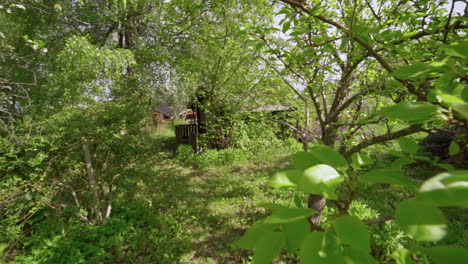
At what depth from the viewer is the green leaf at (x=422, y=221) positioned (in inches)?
12.1

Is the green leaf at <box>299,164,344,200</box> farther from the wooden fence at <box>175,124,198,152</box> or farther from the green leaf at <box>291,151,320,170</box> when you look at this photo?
the wooden fence at <box>175,124,198,152</box>

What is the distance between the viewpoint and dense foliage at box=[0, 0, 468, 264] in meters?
0.43

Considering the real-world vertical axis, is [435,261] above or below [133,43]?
below

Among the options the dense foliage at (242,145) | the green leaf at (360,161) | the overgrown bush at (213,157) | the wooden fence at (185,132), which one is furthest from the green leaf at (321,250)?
the wooden fence at (185,132)

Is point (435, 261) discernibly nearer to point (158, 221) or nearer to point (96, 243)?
point (96, 243)

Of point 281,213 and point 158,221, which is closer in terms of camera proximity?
point 281,213

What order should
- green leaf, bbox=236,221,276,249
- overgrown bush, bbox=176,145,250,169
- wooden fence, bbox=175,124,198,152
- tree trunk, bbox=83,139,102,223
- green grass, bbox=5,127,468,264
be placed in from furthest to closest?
wooden fence, bbox=175,124,198,152 < overgrown bush, bbox=176,145,250,169 < tree trunk, bbox=83,139,102,223 < green grass, bbox=5,127,468,264 < green leaf, bbox=236,221,276,249

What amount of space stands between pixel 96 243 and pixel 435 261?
433cm

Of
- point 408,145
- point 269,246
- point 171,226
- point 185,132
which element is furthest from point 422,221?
point 185,132

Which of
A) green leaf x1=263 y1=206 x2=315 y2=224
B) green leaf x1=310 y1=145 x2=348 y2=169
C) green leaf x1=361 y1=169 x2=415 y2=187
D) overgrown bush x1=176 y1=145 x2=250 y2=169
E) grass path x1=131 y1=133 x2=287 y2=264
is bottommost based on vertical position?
grass path x1=131 y1=133 x2=287 y2=264

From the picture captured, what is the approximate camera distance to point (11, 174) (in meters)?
2.87

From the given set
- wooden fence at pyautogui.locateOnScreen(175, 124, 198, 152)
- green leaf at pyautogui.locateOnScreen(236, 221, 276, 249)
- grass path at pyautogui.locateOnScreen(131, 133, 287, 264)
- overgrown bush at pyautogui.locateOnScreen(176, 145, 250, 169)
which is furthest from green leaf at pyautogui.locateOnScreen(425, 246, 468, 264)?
wooden fence at pyautogui.locateOnScreen(175, 124, 198, 152)

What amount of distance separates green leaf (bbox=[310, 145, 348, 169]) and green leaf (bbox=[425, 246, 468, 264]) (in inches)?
7.4

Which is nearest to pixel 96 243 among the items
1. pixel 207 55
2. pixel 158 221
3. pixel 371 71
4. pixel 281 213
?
pixel 158 221
